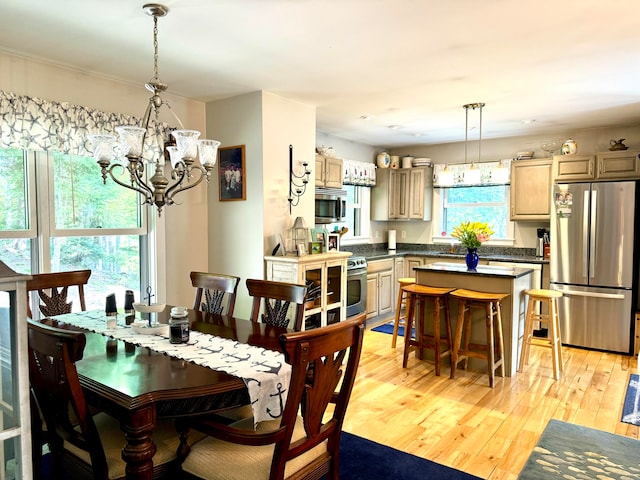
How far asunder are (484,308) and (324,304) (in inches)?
57.0

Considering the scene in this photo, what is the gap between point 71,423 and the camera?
1.66 m

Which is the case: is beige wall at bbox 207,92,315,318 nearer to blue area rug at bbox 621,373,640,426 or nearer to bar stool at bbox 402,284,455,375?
bar stool at bbox 402,284,455,375

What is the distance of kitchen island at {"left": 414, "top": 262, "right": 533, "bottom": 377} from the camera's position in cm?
384

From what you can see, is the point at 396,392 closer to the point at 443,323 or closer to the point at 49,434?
the point at 443,323

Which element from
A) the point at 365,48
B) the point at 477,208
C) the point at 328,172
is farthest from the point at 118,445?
the point at 477,208

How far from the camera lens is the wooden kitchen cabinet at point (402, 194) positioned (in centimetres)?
639

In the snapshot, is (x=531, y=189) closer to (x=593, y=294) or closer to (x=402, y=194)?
(x=593, y=294)

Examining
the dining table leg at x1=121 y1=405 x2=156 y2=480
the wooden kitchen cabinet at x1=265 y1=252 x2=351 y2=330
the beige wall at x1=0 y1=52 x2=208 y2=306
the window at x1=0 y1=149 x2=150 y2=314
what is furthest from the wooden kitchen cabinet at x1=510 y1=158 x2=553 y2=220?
the dining table leg at x1=121 y1=405 x2=156 y2=480

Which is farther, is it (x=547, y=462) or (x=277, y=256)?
(x=277, y=256)

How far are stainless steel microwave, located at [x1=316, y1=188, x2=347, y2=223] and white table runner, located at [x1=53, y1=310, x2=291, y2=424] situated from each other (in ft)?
9.03

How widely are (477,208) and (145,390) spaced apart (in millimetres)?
5621

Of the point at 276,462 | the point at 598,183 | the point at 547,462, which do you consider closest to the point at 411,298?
the point at 547,462

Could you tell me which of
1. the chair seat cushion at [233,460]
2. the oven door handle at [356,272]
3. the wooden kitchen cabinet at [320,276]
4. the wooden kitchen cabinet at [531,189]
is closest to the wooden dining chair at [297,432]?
the chair seat cushion at [233,460]

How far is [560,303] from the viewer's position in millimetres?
4812
